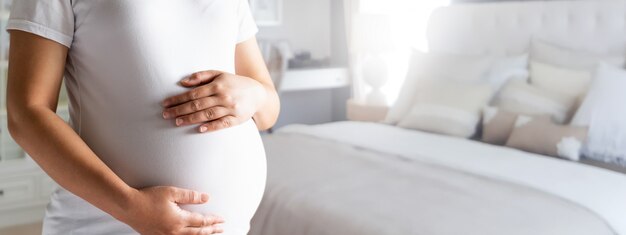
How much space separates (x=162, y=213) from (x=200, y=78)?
0.77ft

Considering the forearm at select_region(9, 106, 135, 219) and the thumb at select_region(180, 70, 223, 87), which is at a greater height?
the thumb at select_region(180, 70, 223, 87)

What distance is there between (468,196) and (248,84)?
0.99 m

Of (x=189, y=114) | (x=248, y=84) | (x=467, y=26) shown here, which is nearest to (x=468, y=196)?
(x=248, y=84)

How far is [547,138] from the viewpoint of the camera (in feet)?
7.97

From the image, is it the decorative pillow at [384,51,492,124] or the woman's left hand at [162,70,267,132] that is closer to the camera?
the woman's left hand at [162,70,267,132]

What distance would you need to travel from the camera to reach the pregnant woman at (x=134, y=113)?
0.89 meters

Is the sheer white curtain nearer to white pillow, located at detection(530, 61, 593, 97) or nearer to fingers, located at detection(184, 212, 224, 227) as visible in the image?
white pillow, located at detection(530, 61, 593, 97)

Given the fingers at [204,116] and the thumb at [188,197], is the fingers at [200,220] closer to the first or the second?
the thumb at [188,197]

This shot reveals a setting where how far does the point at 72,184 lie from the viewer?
90cm

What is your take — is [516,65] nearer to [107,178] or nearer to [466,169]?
[466,169]

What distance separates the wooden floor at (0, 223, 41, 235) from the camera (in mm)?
3236

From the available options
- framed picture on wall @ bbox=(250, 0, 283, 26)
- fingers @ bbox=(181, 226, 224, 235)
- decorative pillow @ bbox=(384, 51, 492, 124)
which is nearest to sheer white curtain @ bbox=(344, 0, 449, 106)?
framed picture on wall @ bbox=(250, 0, 283, 26)

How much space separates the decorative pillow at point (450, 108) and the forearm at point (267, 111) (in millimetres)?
1686

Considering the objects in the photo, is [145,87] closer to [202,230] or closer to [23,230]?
[202,230]
